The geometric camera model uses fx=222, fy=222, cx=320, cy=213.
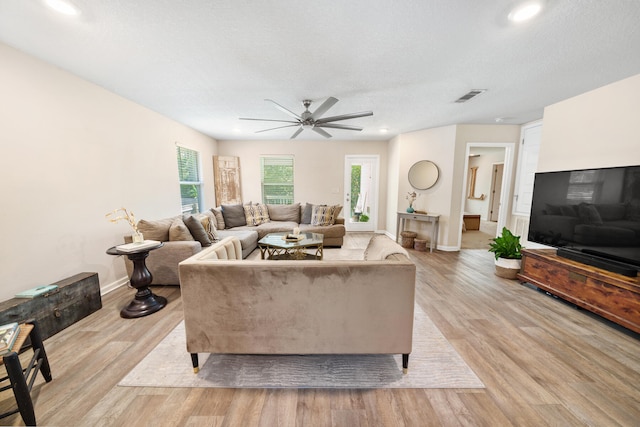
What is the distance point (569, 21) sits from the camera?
1.55 m

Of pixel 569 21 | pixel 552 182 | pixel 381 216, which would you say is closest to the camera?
pixel 569 21

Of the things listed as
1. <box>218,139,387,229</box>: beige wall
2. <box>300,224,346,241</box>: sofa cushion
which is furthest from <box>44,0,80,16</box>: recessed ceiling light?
<box>218,139,387,229</box>: beige wall

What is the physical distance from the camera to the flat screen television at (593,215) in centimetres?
206

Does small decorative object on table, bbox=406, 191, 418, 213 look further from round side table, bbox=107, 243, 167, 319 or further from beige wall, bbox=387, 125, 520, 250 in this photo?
round side table, bbox=107, 243, 167, 319

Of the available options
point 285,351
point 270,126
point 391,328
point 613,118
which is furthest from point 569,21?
point 270,126

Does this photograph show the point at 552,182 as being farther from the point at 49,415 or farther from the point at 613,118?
the point at 49,415

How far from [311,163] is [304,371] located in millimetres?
4959

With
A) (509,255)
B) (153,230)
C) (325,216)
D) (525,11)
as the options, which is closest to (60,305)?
(153,230)

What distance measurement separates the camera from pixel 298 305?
1.46 meters

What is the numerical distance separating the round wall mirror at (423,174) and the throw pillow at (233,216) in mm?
3824

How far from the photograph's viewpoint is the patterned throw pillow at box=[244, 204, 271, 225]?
4.81 m

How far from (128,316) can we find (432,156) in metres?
5.41

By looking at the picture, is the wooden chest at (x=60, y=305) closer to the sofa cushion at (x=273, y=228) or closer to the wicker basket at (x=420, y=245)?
the sofa cushion at (x=273, y=228)

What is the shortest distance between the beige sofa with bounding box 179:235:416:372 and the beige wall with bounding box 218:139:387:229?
4576mm
